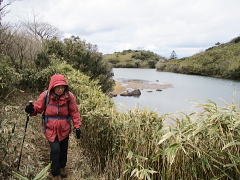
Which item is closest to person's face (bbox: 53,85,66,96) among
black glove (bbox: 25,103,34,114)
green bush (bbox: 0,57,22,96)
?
black glove (bbox: 25,103,34,114)

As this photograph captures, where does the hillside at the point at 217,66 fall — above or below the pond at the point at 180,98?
above

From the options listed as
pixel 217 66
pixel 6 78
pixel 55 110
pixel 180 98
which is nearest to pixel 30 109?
pixel 55 110

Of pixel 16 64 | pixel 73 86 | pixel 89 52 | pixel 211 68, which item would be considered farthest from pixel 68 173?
pixel 211 68

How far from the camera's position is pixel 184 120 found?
6.61 ft

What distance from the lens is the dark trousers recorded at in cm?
284

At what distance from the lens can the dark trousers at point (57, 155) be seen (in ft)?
9.33

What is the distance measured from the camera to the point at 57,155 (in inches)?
113

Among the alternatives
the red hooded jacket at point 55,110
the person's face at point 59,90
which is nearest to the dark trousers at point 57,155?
the red hooded jacket at point 55,110

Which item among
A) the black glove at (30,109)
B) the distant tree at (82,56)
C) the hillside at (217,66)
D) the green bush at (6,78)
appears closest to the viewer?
the black glove at (30,109)

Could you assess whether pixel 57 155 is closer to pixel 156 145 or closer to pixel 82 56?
pixel 156 145

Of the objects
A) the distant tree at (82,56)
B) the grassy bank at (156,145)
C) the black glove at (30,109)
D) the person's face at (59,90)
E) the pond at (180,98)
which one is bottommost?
the pond at (180,98)

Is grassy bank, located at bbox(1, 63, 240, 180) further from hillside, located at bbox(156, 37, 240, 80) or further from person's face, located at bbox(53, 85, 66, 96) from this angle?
hillside, located at bbox(156, 37, 240, 80)

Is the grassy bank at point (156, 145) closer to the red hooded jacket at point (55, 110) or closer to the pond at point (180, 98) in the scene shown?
the pond at point (180, 98)

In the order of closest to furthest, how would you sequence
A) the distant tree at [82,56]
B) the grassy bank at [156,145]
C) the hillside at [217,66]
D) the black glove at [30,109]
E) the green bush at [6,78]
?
the grassy bank at [156,145] → the black glove at [30,109] → the green bush at [6,78] → the distant tree at [82,56] → the hillside at [217,66]
